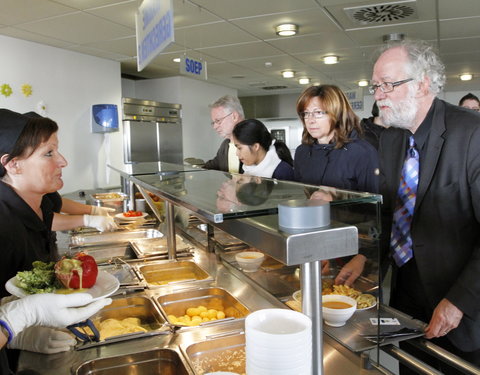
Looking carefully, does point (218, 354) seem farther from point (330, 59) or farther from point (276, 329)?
point (330, 59)

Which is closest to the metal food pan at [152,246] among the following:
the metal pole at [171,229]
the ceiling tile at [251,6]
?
the metal pole at [171,229]

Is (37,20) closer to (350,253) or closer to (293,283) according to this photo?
(293,283)

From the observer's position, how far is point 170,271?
261 cm

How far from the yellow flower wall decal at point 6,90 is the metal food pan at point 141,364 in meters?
4.83

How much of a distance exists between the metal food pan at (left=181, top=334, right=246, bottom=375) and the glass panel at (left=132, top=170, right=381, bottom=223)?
0.56m

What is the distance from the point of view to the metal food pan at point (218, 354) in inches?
60.3

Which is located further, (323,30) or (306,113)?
(323,30)

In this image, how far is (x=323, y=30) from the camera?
511cm

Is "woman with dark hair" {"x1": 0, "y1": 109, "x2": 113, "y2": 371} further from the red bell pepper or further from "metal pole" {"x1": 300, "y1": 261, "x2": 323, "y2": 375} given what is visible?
"metal pole" {"x1": 300, "y1": 261, "x2": 323, "y2": 375}

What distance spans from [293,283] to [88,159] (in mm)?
5530

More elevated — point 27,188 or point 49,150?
point 49,150

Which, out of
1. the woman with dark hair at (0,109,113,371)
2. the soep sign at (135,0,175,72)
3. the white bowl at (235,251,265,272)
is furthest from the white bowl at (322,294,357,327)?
the soep sign at (135,0,175,72)

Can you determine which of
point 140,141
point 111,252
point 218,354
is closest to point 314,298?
point 218,354

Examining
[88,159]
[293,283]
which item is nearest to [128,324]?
[293,283]
